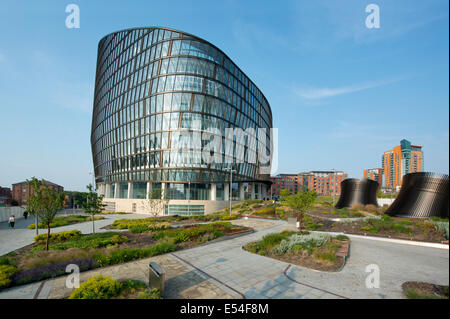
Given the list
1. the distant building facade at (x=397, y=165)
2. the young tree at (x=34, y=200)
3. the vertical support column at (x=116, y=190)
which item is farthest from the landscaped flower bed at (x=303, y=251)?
the vertical support column at (x=116, y=190)

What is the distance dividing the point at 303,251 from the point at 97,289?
9355 mm

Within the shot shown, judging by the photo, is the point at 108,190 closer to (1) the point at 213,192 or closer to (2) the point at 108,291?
(1) the point at 213,192

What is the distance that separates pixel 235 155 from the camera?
50656mm

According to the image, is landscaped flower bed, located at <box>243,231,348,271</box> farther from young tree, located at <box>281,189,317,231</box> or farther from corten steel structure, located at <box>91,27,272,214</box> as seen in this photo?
corten steel structure, located at <box>91,27,272,214</box>

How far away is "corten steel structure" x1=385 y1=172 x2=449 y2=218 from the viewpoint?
20.3 meters

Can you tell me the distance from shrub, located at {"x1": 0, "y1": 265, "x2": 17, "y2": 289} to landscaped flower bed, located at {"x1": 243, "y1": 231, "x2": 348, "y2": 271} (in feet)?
34.5

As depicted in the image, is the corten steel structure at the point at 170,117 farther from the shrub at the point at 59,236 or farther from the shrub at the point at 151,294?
the shrub at the point at 151,294

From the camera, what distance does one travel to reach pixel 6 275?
7223mm

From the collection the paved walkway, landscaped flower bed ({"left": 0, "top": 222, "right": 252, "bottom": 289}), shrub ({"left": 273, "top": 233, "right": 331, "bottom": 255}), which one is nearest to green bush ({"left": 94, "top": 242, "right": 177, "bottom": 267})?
landscaped flower bed ({"left": 0, "top": 222, "right": 252, "bottom": 289})

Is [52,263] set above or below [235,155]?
below

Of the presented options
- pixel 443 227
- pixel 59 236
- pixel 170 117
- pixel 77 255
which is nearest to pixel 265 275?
pixel 77 255

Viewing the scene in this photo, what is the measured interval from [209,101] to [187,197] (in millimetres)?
22751
